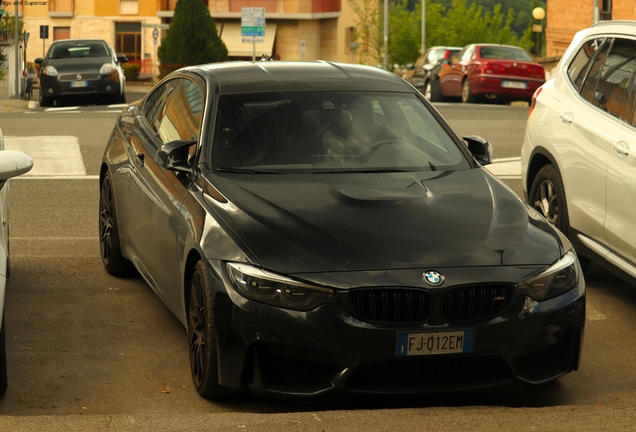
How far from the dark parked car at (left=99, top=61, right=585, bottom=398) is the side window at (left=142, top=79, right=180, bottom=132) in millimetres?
605

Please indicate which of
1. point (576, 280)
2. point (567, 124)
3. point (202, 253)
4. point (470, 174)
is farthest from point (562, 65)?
point (202, 253)

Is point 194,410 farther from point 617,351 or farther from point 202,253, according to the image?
point 617,351

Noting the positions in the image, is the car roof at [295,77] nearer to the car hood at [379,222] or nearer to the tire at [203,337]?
the car hood at [379,222]

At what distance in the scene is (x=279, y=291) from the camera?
4.77 metres

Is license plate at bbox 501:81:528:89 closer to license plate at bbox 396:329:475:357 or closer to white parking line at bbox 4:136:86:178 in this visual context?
white parking line at bbox 4:136:86:178

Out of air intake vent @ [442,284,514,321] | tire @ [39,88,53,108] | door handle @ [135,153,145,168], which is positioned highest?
door handle @ [135,153,145,168]

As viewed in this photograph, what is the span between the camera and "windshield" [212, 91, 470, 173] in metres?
6.01

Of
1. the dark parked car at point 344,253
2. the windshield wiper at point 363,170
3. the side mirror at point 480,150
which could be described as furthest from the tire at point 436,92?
the windshield wiper at point 363,170

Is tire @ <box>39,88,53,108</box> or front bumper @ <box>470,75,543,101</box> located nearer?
front bumper @ <box>470,75,543,101</box>

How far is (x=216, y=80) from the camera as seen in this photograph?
652 centimetres

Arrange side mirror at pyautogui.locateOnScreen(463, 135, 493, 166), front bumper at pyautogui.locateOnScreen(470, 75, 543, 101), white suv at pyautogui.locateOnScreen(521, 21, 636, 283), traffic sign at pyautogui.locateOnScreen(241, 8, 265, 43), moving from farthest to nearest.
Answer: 1. traffic sign at pyautogui.locateOnScreen(241, 8, 265, 43)
2. front bumper at pyautogui.locateOnScreen(470, 75, 543, 101)
3. white suv at pyautogui.locateOnScreen(521, 21, 636, 283)
4. side mirror at pyautogui.locateOnScreen(463, 135, 493, 166)

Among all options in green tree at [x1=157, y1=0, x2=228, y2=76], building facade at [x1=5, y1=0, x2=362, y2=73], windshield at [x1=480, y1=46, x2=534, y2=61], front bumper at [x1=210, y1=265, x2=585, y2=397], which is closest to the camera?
front bumper at [x1=210, y1=265, x2=585, y2=397]

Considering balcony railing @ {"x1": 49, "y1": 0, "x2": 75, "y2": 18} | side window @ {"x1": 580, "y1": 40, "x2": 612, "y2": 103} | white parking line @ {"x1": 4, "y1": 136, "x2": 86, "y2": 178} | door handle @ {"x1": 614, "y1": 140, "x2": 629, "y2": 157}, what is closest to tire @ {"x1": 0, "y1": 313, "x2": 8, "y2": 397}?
door handle @ {"x1": 614, "y1": 140, "x2": 629, "y2": 157}

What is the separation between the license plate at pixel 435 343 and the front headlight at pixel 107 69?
2388cm
